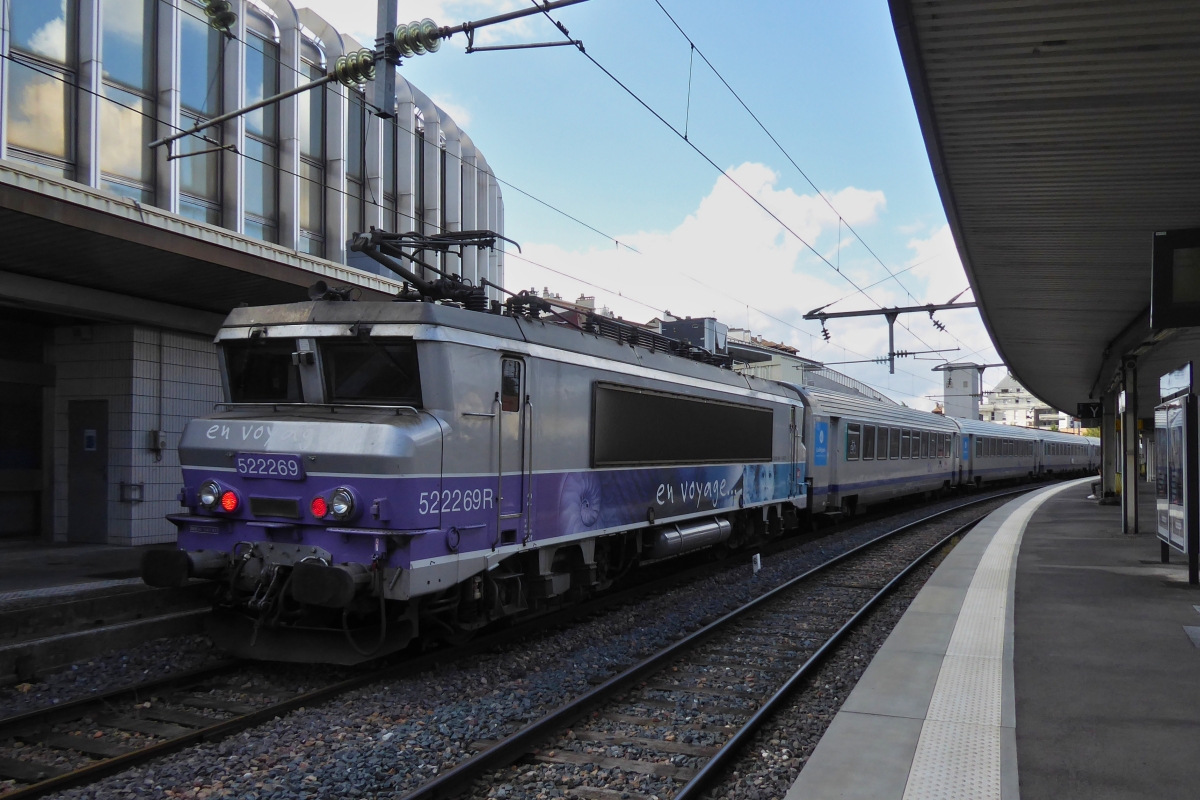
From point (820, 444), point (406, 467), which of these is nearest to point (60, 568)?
point (406, 467)

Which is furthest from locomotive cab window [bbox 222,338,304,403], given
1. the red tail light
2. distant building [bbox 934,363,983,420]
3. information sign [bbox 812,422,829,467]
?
distant building [bbox 934,363,983,420]

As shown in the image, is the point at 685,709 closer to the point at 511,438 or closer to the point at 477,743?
the point at 477,743

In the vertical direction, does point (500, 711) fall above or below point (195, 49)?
below

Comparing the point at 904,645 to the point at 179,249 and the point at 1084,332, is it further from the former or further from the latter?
the point at 1084,332

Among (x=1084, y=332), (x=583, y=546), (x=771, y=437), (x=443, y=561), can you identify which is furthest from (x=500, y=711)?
(x=1084, y=332)

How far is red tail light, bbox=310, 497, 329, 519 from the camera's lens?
6.67m

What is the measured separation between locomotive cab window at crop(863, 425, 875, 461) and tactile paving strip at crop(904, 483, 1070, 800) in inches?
435

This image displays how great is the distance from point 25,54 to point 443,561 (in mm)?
11378

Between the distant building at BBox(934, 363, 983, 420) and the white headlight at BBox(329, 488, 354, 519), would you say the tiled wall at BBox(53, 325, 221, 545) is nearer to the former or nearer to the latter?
the white headlight at BBox(329, 488, 354, 519)

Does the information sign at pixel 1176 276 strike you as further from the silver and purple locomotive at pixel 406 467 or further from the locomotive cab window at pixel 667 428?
the silver and purple locomotive at pixel 406 467

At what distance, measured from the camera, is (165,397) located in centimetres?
1369

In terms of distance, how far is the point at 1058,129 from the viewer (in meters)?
7.68

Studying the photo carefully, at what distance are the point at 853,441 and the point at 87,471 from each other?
594 inches

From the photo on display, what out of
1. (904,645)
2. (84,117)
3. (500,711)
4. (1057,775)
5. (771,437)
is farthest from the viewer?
(771,437)
